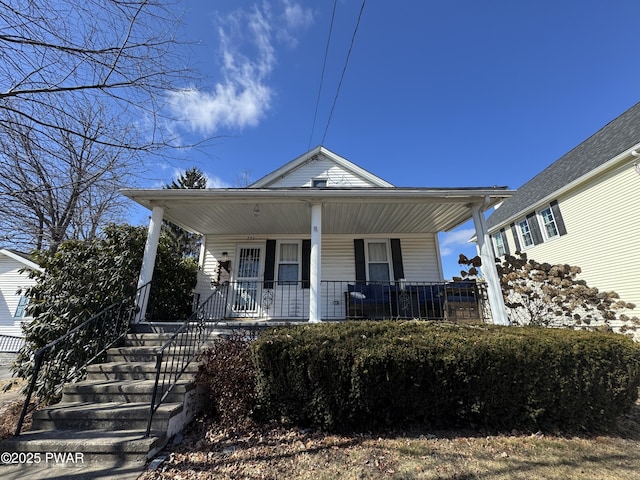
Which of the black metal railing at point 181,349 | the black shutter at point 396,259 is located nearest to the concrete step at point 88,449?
the black metal railing at point 181,349

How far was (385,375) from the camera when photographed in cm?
313

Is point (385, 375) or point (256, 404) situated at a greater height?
point (385, 375)

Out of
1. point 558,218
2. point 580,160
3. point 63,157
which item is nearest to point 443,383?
point 63,157

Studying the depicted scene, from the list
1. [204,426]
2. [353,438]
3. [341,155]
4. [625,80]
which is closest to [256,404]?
[204,426]

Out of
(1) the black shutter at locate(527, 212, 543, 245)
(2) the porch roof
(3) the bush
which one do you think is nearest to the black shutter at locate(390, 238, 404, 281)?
(2) the porch roof

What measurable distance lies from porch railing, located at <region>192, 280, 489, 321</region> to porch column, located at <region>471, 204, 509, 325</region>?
51 cm

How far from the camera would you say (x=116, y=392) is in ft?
11.9

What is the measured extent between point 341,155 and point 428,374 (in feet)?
28.2

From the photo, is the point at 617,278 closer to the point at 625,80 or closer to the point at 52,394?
the point at 625,80

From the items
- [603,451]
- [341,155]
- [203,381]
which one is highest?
[341,155]

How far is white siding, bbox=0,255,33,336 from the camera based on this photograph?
45.9 ft

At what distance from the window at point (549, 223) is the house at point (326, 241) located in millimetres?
6194

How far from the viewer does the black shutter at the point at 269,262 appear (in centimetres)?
832

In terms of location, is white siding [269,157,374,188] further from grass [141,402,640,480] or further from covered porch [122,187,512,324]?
grass [141,402,640,480]
